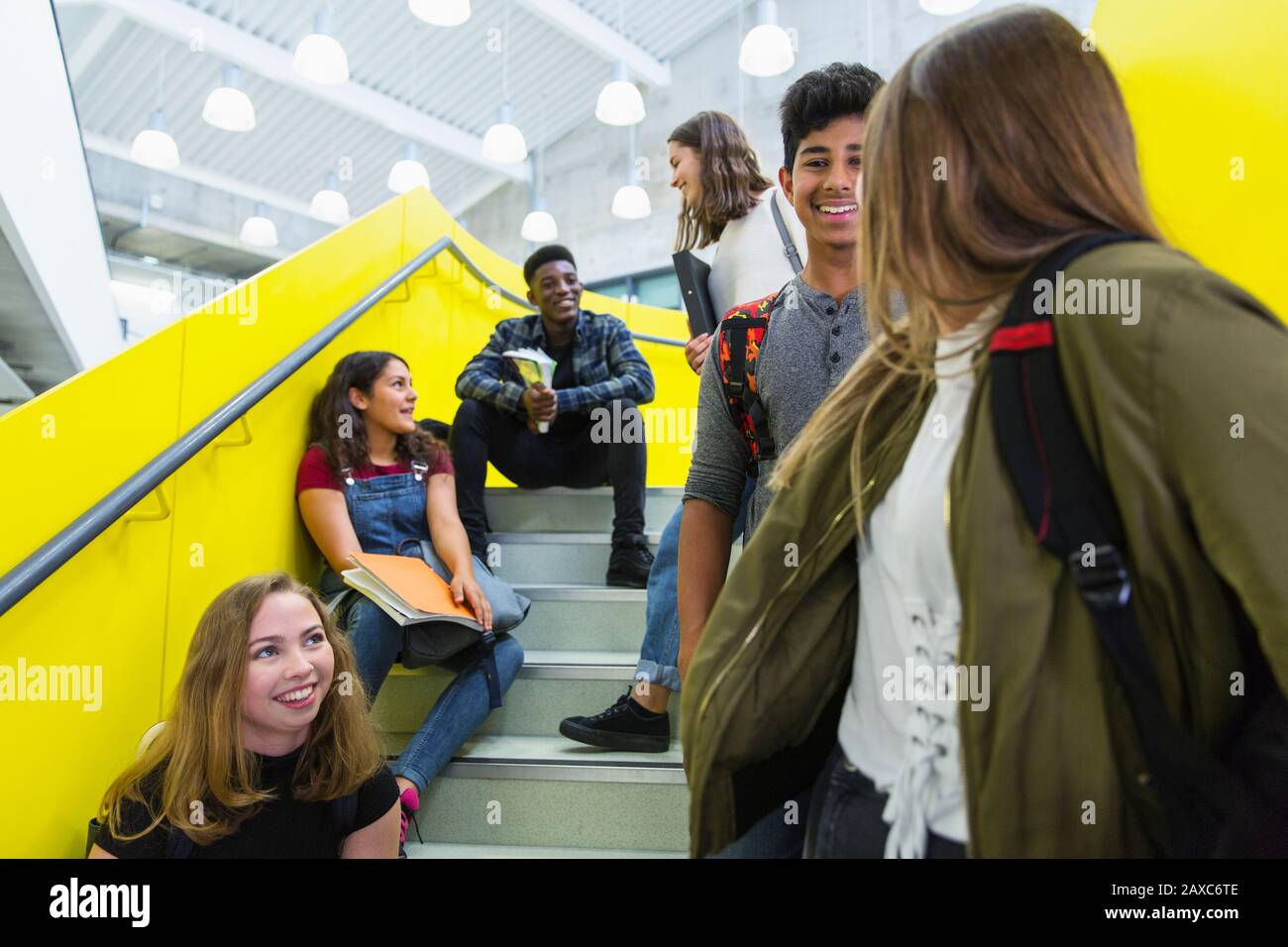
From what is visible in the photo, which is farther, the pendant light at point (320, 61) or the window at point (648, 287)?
the window at point (648, 287)

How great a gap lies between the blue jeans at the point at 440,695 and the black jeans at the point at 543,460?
74 cm

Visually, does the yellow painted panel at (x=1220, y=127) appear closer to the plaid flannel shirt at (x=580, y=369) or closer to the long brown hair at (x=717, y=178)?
the long brown hair at (x=717, y=178)

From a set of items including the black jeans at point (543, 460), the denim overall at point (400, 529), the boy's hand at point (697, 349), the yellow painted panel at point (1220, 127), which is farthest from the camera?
the black jeans at point (543, 460)

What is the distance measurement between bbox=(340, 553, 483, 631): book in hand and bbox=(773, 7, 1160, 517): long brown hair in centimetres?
187

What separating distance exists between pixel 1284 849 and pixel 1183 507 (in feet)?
0.75

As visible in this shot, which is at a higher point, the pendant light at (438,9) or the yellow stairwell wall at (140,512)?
the pendant light at (438,9)

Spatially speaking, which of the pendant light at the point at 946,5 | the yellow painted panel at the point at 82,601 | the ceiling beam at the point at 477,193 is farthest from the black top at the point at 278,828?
the ceiling beam at the point at 477,193

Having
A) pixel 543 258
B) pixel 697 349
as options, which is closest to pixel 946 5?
pixel 543 258

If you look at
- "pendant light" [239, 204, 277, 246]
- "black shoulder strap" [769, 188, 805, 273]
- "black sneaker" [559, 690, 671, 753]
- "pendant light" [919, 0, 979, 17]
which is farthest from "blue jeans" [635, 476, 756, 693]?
"pendant light" [239, 204, 277, 246]

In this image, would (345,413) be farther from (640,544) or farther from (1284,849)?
(1284,849)

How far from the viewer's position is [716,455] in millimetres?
1460

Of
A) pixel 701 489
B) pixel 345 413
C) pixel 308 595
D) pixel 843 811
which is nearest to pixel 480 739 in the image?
pixel 308 595

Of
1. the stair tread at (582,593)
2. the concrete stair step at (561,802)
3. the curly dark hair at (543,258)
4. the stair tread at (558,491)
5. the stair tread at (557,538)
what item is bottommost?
the concrete stair step at (561,802)

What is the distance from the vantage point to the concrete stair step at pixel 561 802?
7.58 feet
